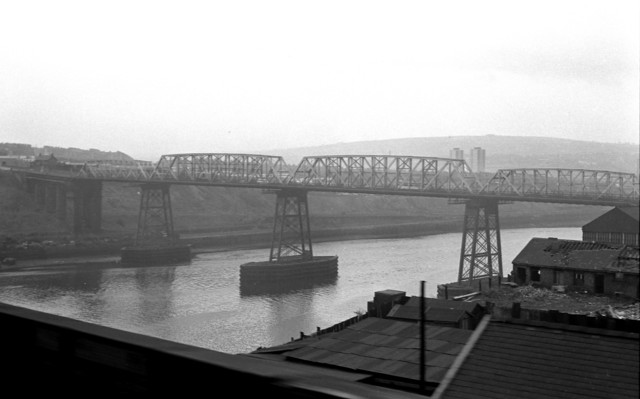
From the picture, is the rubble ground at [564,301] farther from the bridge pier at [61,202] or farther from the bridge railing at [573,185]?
the bridge pier at [61,202]

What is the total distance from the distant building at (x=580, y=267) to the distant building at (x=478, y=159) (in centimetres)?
740

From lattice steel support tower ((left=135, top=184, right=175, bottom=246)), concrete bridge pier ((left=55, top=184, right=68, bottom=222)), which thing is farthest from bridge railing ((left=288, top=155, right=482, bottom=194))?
concrete bridge pier ((left=55, top=184, right=68, bottom=222))

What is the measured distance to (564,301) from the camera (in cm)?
498

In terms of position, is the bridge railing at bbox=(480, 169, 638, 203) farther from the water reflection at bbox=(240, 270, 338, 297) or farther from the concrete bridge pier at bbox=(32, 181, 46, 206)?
the concrete bridge pier at bbox=(32, 181, 46, 206)

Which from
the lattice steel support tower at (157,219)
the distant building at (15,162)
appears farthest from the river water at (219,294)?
the distant building at (15,162)

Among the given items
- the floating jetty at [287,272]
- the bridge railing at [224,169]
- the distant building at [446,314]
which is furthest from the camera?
the bridge railing at [224,169]

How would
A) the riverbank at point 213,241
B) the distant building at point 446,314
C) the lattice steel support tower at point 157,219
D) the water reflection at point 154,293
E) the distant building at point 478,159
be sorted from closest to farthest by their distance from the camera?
1. the distant building at point 446,314
2. the water reflection at point 154,293
3. the riverbank at point 213,241
4. the lattice steel support tower at point 157,219
5. the distant building at point 478,159

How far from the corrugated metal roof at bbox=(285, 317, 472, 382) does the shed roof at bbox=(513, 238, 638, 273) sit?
2020mm

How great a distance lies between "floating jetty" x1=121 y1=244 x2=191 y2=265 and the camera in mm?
12172

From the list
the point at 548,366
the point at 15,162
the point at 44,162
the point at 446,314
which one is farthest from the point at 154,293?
the point at 548,366

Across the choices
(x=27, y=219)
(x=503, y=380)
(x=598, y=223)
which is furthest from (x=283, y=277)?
(x=503, y=380)

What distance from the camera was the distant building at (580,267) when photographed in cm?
500

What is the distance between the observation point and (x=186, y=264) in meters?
12.1

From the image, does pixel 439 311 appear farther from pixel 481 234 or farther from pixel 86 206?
pixel 86 206
